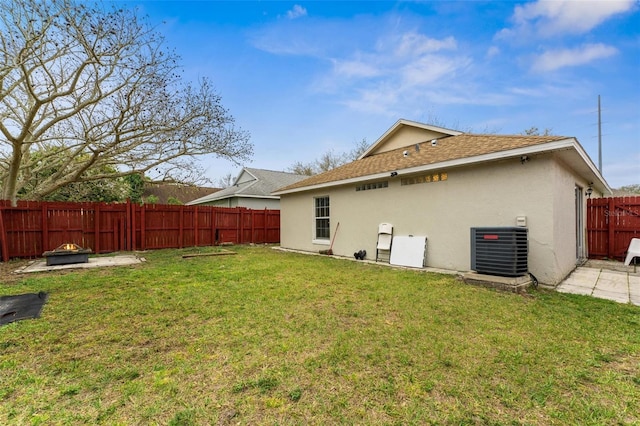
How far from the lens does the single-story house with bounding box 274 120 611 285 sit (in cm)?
512

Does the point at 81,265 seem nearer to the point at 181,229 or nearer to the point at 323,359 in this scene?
the point at 181,229

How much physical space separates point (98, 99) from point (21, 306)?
7.92m

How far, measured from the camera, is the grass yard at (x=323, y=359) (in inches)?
72.7

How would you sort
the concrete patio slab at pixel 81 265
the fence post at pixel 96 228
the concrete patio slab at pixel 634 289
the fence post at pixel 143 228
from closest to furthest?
1. the concrete patio slab at pixel 634 289
2. the concrete patio slab at pixel 81 265
3. the fence post at pixel 96 228
4. the fence post at pixel 143 228

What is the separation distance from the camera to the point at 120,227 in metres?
10.3

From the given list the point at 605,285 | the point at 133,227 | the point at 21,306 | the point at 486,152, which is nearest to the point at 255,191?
the point at 133,227

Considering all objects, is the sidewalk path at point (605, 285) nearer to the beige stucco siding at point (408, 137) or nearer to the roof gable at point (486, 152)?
the roof gable at point (486, 152)

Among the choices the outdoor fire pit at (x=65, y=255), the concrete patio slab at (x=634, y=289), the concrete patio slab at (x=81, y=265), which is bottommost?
the concrete patio slab at (x=81, y=265)

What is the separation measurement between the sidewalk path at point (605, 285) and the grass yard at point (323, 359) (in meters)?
0.59

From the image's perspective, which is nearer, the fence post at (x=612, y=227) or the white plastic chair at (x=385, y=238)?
the white plastic chair at (x=385, y=238)

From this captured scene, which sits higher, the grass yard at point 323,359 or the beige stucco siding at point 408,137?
the beige stucco siding at point 408,137

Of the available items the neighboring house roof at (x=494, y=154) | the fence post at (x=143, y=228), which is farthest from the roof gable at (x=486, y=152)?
the fence post at (x=143, y=228)

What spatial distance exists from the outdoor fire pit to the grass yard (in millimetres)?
3609

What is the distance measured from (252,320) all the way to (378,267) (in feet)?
13.9
